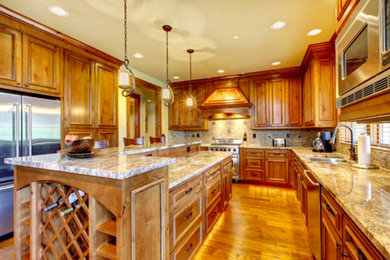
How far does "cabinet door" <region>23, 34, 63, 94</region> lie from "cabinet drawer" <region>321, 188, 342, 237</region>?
3375mm

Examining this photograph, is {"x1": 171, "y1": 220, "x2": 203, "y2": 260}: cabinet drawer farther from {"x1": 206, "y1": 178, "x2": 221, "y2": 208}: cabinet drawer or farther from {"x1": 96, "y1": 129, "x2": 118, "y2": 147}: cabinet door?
{"x1": 96, "y1": 129, "x2": 118, "y2": 147}: cabinet door

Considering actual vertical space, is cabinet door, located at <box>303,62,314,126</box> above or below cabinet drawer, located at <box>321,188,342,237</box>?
above

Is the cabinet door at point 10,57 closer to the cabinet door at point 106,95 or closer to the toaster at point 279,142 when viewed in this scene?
the cabinet door at point 106,95

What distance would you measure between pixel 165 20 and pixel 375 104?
89.3 inches

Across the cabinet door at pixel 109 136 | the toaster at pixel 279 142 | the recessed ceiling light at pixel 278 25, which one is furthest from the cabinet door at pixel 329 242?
the cabinet door at pixel 109 136

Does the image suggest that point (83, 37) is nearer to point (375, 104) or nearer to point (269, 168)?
point (375, 104)

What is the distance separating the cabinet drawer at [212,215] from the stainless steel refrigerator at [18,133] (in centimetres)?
230

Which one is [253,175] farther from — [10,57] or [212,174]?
[10,57]

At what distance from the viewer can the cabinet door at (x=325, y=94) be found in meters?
2.99

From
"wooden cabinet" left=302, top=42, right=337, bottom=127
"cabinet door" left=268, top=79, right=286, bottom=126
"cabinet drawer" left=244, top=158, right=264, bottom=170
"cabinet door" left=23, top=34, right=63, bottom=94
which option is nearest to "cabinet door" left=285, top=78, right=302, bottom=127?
"cabinet door" left=268, top=79, right=286, bottom=126

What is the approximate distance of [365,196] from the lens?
1.05 meters

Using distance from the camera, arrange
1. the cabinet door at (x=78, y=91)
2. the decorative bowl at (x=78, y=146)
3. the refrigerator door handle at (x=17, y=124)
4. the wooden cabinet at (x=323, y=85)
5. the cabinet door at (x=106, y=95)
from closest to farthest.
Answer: the decorative bowl at (x=78, y=146), the refrigerator door handle at (x=17, y=124), the cabinet door at (x=78, y=91), the wooden cabinet at (x=323, y=85), the cabinet door at (x=106, y=95)

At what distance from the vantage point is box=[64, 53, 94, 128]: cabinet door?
109 inches

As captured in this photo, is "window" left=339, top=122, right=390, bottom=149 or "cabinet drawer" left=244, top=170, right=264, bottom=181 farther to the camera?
"cabinet drawer" left=244, top=170, right=264, bottom=181
